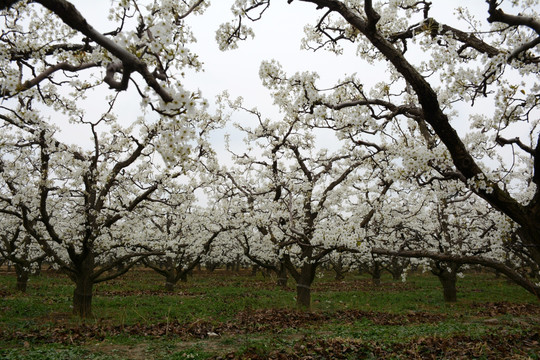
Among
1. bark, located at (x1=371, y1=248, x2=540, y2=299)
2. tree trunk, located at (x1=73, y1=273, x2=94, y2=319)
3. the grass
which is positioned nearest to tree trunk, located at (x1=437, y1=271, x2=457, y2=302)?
the grass

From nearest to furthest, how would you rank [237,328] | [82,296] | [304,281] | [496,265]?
[496,265] < [237,328] < [82,296] < [304,281]

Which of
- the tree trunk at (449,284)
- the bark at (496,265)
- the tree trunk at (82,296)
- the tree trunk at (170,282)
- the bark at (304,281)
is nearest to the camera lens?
the bark at (496,265)

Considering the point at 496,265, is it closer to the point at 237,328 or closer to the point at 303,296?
the point at 237,328

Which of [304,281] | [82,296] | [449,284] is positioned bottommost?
[82,296]

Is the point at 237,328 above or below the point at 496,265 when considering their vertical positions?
below

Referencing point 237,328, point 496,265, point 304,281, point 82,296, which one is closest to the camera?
point 496,265

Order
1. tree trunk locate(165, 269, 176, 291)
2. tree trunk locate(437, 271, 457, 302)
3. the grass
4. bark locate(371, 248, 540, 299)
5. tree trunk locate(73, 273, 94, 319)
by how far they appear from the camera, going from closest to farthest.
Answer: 1. bark locate(371, 248, 540, 299)
2. the grass
3. tree trunk locate(73, 273, 94, 319)
4. tree trunk locate(437, 271, 457, 302)
5. tree trunk locate(165, 269, 176, 291)

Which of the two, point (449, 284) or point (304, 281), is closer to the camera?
point (304, 281)

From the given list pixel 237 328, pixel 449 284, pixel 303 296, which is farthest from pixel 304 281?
pixel 449 284

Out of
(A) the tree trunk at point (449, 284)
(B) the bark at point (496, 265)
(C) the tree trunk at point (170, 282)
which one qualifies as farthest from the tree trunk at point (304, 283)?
(C) the tree trunk at point (170, 282)

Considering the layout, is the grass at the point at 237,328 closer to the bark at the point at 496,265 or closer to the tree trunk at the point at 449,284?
the tree trunk at the point at 449,284

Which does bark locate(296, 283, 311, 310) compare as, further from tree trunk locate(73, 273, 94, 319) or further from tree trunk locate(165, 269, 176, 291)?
tree trunk locate(165, 269, 176, 291)

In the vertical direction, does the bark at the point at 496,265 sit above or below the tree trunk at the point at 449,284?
above

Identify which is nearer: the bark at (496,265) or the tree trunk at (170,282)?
the bark at (496,265)
